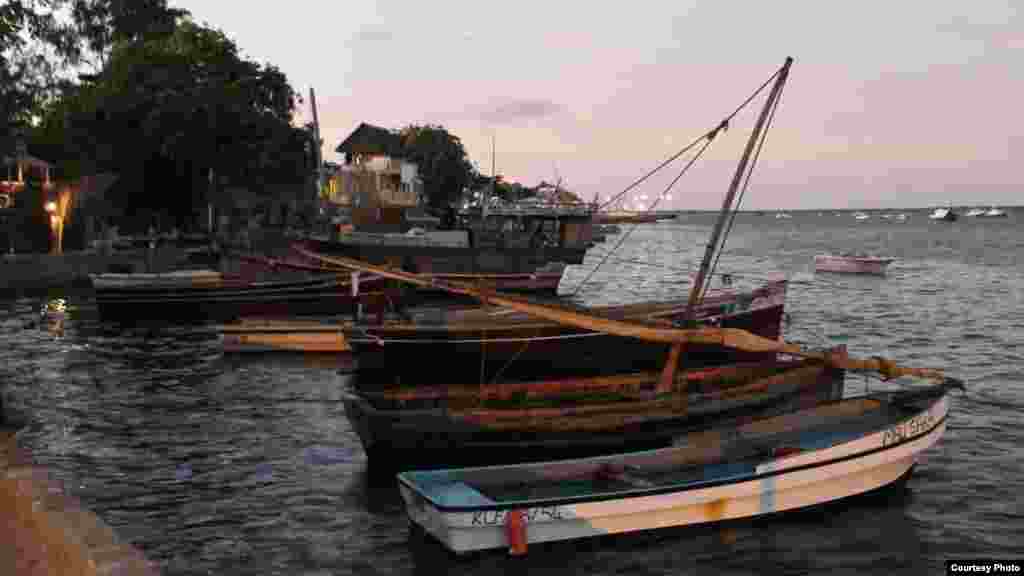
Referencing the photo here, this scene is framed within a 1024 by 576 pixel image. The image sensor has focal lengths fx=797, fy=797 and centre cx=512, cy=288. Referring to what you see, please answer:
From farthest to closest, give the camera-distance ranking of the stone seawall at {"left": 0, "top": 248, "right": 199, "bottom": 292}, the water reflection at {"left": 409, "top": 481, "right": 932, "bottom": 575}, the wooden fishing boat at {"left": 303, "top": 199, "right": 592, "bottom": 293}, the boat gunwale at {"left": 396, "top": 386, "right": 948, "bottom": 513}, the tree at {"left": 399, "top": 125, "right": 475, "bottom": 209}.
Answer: the tree at {"left": 399, "top": 125, "right": 475, "bottom": 209}, the stone seawall at {"left": 0, "top": 248, "right": 199, "bottom": 292}, the wooden fishing boat at {"left": 303, "top": 199, "right": 592, "bottom": 293}, the water reflection at {"left": 409, "top": 481, "right": 932, "bottom": 575}, the boat gunwale at {"left": 396, "top": 386, "right": 948, "bottom": 513}

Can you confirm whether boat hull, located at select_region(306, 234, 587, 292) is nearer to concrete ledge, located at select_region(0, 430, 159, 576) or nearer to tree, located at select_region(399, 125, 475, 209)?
concrete ledge, located at select_region(0, 430, 159, 576)

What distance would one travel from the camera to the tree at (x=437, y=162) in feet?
385

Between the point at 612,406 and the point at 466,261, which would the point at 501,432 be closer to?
the point at 612,406

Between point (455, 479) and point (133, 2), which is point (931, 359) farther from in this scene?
point (133, 2)

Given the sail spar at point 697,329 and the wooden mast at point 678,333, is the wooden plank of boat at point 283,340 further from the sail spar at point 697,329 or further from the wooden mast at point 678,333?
the wooden mast at point 678,333

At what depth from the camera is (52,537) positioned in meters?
6.21

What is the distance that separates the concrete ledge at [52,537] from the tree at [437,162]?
107628 millimetres

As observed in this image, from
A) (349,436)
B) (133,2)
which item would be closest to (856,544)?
(349,436)

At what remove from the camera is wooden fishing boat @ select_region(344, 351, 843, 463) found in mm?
13492

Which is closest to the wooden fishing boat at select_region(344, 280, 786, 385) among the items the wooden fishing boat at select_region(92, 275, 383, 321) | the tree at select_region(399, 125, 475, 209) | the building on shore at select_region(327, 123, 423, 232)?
the wooden fishing boat at select_region(92, 275, 383, 321)

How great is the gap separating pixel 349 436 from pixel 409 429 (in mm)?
4009

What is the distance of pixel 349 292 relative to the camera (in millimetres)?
30922

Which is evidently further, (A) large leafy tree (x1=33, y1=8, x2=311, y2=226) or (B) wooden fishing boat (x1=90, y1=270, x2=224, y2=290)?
(A) large leafy tree (x1=33, y1=8, x2=311, y2=226)

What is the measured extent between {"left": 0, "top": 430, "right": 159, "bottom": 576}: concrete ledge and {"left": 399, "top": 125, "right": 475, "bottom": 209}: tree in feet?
353
